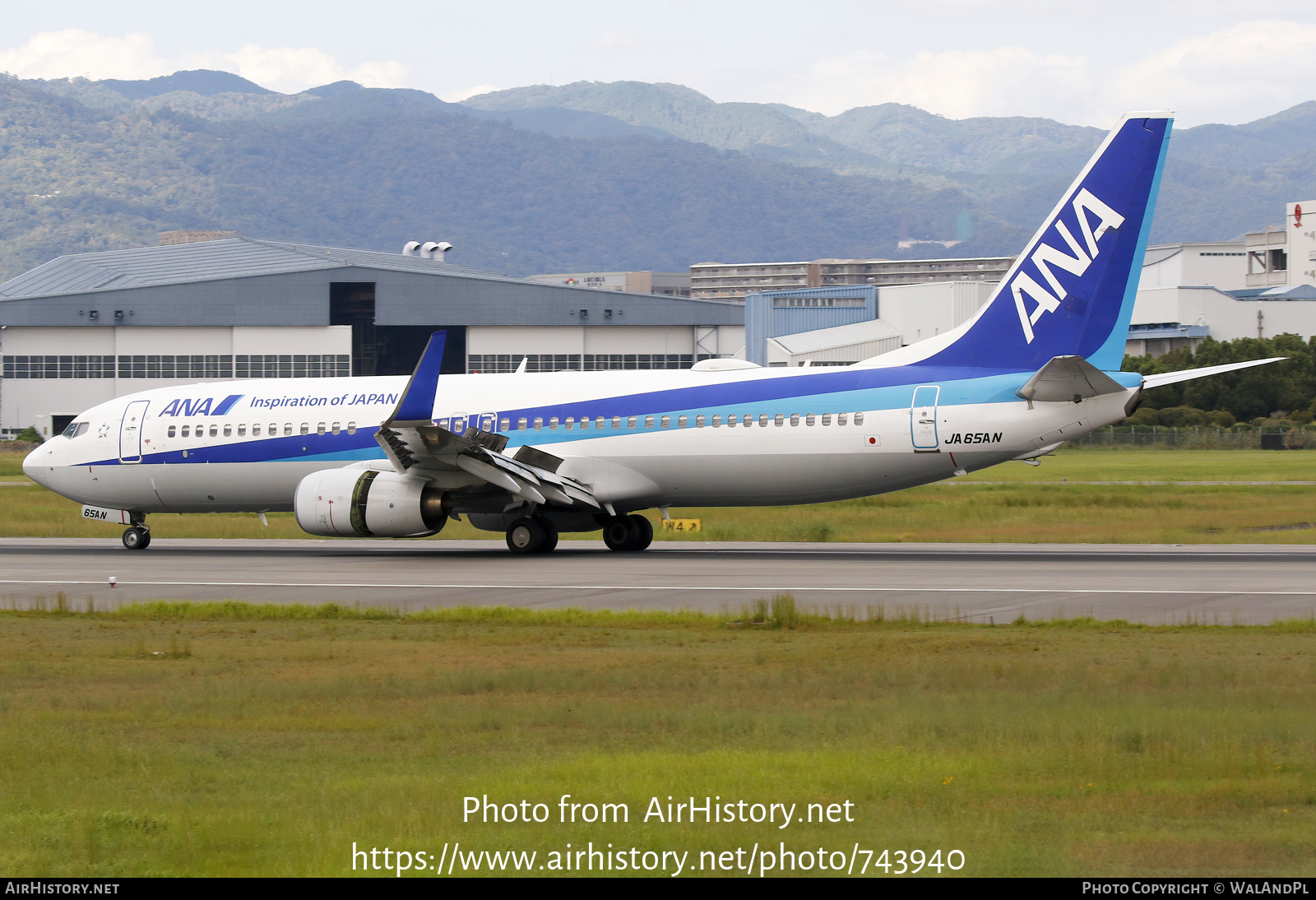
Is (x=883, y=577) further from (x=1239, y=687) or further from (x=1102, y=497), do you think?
(x=1102, y=497)

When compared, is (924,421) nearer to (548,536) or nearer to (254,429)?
(548,536)

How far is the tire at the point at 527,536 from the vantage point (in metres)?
28.5

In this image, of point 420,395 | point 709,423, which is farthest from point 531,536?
point 709,423

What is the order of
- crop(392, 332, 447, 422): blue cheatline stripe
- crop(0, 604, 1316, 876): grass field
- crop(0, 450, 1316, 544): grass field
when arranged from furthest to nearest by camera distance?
1. crop(0, 450, 1316, 544): grass field
2. crop(392, 332, 447, 422): blue cheatline stripe
3. crop(0, 604, 1316, 876): grass field

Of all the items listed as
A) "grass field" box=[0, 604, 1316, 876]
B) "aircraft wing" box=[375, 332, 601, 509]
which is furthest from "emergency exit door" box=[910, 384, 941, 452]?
"grass field" box=[0, 604, 1316, 876]

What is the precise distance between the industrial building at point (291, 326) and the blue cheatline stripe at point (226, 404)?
5315 cm

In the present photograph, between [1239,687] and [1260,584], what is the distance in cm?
1033

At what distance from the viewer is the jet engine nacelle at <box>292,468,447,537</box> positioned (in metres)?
26.9

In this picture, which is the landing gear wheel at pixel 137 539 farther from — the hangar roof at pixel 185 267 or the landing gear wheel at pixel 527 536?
the hangar roof at pixel 185 267

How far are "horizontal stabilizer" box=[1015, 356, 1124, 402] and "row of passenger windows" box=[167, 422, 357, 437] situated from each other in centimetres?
1437

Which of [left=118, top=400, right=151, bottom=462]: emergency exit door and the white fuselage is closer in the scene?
the white fuselage

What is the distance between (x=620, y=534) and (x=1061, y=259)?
10.6 m

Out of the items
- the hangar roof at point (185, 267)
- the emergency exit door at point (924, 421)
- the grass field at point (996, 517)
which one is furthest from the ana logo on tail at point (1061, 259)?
the hangar roof at point (185, 267)

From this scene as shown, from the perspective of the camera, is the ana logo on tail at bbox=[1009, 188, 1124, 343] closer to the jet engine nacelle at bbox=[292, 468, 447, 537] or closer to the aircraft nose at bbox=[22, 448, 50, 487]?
the jet engine nacelle at bbox=[292, 468, 447, 537]
